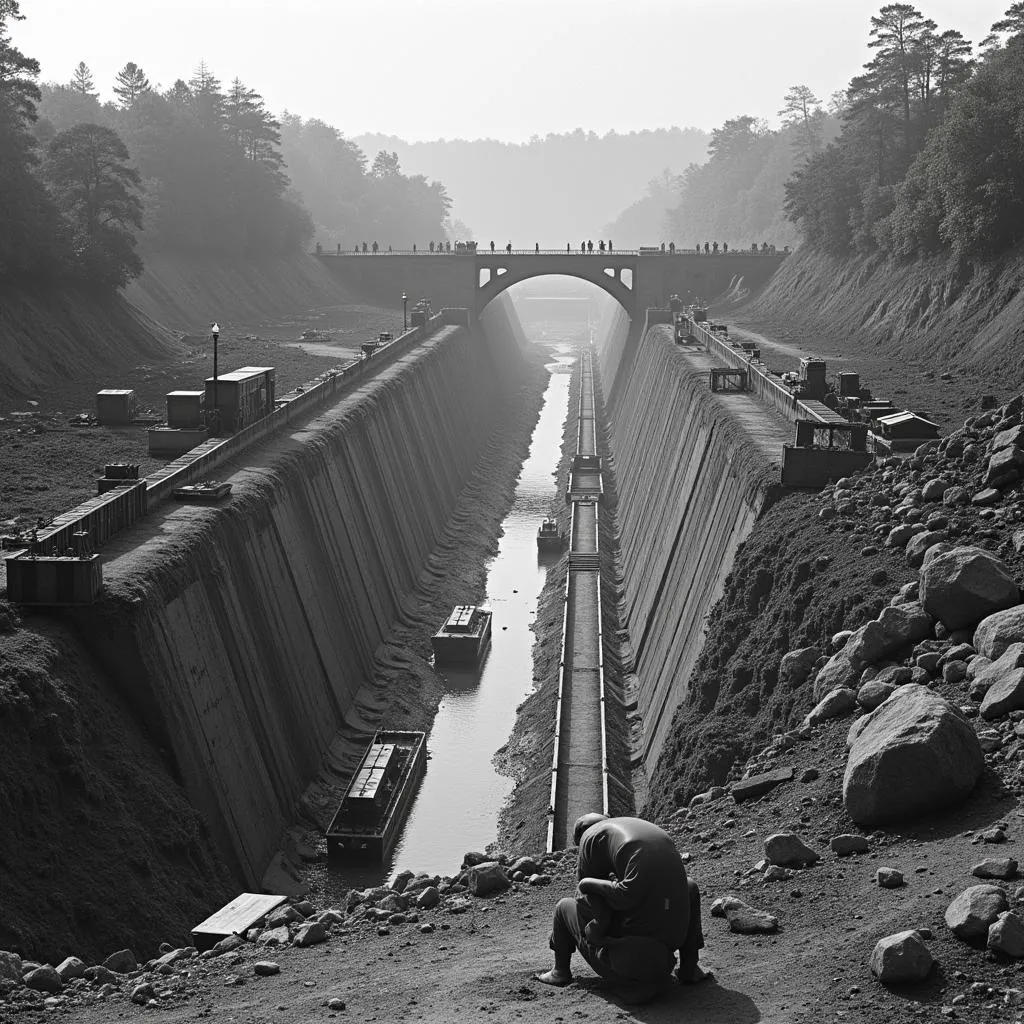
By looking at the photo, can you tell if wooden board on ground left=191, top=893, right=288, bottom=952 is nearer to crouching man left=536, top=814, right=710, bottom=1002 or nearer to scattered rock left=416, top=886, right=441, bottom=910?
scattered rock left=416, top=886, right=441, bottom=910

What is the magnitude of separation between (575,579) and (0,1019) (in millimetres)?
40124

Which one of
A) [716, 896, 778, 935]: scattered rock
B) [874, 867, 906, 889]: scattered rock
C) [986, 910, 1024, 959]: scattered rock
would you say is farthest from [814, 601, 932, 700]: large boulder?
[986, 910, 1024, 959]: scattered rock

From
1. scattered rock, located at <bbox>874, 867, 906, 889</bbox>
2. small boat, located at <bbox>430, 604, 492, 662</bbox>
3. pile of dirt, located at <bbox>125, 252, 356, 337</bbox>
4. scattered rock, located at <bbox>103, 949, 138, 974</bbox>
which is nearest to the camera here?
scattered rock, located at <bbox>874, 867, 906, 889</bbox>

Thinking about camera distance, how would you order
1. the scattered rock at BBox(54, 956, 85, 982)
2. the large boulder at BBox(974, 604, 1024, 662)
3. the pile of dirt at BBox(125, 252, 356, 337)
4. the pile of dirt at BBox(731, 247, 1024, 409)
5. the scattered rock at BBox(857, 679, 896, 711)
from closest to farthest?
1. the scattered rock at BBox(54, 956, 85, 982)
2. the large boulder at BBox(974, 604, 1024, 662)
3. the scattered rock at BBox(857, 679, 896, 711)
4. the pile of dirt at BBox(731, 247, 1024, 409)
5. the pile of dirt at BBox(125, 252, 356, 337)

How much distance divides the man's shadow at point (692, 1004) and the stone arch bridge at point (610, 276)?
10998 cm

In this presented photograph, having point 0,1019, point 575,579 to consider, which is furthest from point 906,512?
point 575,579

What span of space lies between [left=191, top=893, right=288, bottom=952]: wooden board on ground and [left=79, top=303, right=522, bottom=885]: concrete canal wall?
211 inches

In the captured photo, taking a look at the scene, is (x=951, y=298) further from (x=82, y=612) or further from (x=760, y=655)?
(x=82, y=612)

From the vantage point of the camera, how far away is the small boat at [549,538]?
65.7m

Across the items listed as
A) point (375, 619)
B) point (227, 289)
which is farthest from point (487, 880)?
point (227, 289)

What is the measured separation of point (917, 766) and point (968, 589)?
16.5 feet

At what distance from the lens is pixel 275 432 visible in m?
52.5

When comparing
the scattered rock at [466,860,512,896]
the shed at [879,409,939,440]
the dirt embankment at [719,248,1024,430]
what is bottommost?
the scattered rock at [466,860,512,896]

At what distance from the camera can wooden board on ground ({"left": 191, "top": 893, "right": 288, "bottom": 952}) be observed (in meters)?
21.9
